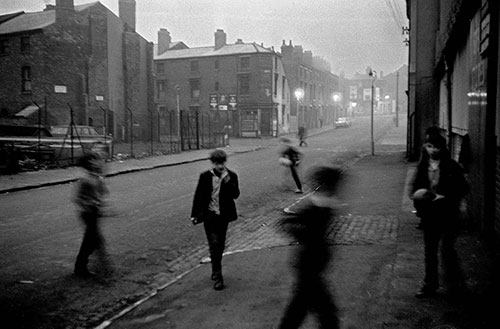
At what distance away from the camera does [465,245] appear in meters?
7.55

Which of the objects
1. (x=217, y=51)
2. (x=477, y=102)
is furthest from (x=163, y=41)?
(x=477, y=102)

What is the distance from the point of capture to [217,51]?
57219 mm

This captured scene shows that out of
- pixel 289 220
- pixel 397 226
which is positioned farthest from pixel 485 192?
pixel 289 220

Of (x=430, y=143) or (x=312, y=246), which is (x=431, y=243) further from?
(x=312, y=246)

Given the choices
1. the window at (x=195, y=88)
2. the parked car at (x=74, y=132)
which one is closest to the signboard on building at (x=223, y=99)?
the window at (x=195, y=88)

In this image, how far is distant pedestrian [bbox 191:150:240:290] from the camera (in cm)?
596

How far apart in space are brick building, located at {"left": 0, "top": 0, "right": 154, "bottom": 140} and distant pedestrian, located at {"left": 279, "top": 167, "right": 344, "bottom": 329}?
3144cm

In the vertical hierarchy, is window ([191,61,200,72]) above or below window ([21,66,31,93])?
above

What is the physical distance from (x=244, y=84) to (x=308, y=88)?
19196mm

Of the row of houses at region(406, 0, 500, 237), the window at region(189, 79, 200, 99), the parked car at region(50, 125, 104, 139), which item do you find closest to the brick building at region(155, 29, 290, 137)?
the window at region(189, 79, 200, 99)

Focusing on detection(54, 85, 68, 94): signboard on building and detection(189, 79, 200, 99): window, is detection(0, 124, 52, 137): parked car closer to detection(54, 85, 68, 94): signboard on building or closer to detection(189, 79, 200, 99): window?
detection(54, 85, 68, 94): signboard on building

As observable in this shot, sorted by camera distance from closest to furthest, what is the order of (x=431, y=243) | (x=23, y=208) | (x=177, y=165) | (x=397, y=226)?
(x=431, y=243) < (x=397, y=226) < (x=23, y=208) < (x=177, y=165)

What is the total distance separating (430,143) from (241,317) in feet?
9.53

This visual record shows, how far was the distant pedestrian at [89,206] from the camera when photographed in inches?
257
